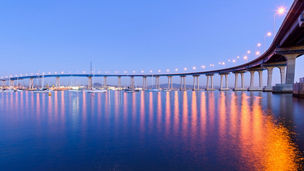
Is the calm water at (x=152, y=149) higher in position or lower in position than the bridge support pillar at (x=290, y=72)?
lower

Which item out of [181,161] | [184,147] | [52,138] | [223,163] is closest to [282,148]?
[223,163]

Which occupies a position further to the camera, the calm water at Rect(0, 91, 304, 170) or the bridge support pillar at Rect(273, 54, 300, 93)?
the bridge support pillar at Rect(273, 54, 300, 93)

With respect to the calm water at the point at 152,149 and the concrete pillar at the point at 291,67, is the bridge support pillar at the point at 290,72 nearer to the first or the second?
the concrete pillar at the point at 291,67

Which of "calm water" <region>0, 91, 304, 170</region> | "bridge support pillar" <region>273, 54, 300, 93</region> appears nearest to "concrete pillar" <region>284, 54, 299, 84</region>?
"bridge support pillar" <region>273, 54, 300, 93</region>

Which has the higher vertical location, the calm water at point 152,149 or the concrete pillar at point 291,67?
the concrete pillar at point 291,67

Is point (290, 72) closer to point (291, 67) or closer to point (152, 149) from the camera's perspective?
point (291, 67)

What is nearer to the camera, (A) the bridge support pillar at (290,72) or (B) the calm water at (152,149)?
(B) the calm water at (152,149)

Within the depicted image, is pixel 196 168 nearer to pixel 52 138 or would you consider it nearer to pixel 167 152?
pixel 167 152

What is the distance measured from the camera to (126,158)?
7.00m

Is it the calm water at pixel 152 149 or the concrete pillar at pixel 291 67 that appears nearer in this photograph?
the calm water at pixel 152 149

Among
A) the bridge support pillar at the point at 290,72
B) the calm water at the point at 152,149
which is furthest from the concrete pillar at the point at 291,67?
the calm water at the point at 152,149

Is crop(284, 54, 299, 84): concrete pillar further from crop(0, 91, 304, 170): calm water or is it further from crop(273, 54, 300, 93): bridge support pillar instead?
crop(0, 91, 304, 170): calm water

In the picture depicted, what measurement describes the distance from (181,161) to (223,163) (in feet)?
4.36

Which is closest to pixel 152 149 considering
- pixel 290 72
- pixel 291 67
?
pixel 290 72
